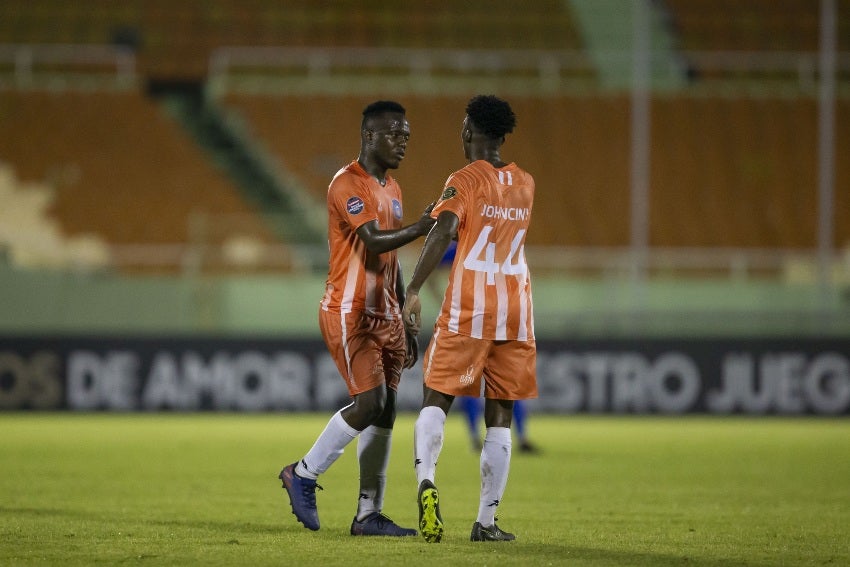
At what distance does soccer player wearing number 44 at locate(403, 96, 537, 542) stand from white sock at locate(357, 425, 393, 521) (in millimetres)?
491

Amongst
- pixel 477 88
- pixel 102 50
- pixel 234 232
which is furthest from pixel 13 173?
pixel 477 88

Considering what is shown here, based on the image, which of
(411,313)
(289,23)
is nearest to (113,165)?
(289,23)

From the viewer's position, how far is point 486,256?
6.18 metres

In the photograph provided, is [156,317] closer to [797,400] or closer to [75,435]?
[75,435]

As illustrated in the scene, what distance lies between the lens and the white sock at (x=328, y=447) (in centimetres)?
647

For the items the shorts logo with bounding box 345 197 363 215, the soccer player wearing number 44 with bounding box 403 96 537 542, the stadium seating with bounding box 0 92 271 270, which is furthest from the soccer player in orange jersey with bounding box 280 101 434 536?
the stadium seating with bounding box 0 92 271 270

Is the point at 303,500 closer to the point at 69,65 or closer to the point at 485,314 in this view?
the point at 485,314

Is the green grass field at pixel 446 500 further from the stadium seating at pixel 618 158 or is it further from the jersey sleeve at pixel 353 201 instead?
the stadium seating at pixel 618 158

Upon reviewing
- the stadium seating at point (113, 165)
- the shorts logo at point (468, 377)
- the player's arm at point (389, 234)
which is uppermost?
the stadium seating at point (113, 165)

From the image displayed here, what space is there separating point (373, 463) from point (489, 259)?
1255mm

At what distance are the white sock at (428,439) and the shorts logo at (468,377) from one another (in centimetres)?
18

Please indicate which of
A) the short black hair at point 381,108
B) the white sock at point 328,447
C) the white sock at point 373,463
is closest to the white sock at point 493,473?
the white sock at point 373,463

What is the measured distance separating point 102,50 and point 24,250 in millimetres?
7842

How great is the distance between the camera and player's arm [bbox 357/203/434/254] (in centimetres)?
613
